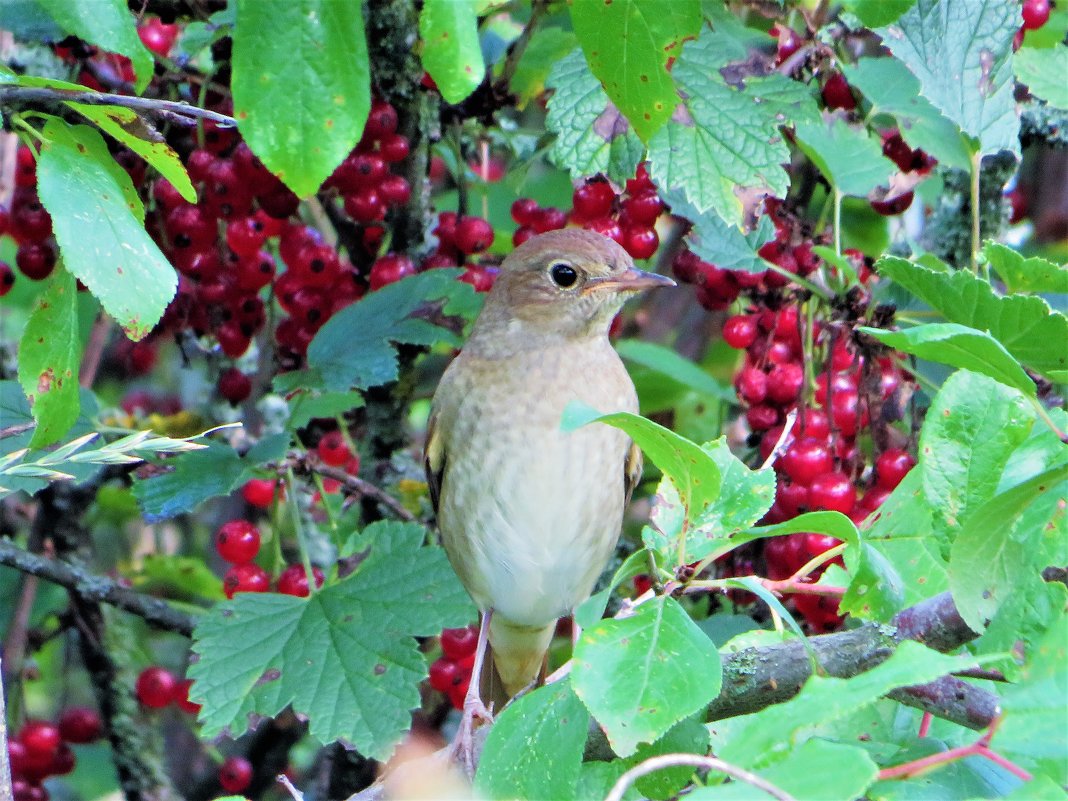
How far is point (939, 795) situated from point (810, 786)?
0.44 m

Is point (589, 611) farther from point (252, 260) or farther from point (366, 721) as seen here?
point (252, 260)

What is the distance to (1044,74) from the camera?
8.68 feet

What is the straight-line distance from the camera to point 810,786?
3.74 feet

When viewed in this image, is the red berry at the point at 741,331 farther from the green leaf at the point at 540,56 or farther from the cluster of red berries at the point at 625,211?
the green leaf at the point at 540,56

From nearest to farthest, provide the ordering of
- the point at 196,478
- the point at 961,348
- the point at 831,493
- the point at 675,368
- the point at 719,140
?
the point at 961,348, the point at 719,140, the point at 831,493, the point at 196,478, the point at 675,368

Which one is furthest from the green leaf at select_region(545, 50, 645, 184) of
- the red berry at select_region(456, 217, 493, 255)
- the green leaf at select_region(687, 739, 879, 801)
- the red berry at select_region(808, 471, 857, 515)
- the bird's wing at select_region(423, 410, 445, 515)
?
the green leaf at select_region(687, 739, 879, 801)

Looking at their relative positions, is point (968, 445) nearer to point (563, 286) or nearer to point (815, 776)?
point (815, 776)

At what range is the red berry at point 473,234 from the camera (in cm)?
292

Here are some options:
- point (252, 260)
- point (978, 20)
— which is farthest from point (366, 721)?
point (978, 20)

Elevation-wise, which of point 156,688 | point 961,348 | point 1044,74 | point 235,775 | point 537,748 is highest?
point 961,348

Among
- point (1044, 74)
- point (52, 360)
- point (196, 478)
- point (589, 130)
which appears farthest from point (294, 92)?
point (1044, 74)

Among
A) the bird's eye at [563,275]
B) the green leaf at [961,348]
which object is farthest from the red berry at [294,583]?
the green leaf at [961,348]

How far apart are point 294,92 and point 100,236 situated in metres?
0.30

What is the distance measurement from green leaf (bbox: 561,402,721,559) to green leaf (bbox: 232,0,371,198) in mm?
515
